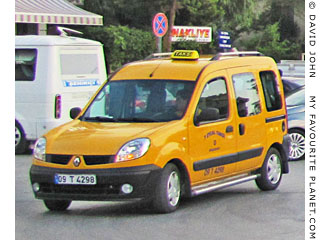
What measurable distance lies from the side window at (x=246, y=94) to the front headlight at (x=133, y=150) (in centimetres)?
197

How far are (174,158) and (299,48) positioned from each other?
4183 cm

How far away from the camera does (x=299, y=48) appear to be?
5056cm

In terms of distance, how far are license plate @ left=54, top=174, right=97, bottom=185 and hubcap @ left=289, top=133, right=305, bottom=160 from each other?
7.22 meters

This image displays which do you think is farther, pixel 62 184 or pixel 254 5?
pixel 254 5

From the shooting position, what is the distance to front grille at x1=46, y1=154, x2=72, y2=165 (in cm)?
943

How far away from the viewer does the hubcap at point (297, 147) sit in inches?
625

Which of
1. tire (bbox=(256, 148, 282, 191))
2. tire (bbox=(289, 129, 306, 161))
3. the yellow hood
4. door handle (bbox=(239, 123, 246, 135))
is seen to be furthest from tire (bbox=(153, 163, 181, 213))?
tire (bbox=(289, 129, 306, 161))

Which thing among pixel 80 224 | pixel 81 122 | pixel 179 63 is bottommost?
pixel 80 224

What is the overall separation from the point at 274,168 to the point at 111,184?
3144 mm

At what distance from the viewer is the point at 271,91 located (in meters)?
11.8

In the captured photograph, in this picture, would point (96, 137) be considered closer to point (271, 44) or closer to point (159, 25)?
point (159, 25)

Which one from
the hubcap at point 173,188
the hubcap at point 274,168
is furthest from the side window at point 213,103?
the hubcap at point 274,168
